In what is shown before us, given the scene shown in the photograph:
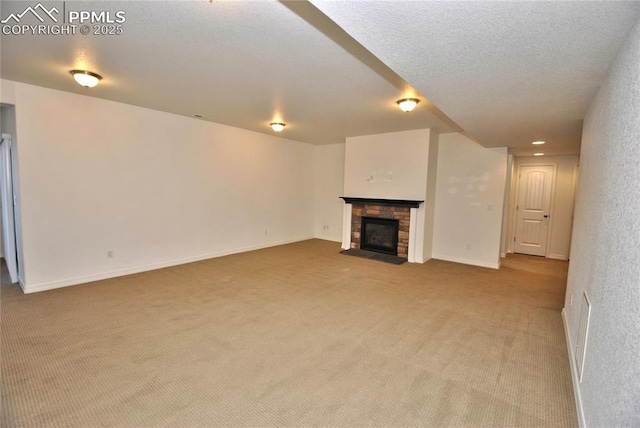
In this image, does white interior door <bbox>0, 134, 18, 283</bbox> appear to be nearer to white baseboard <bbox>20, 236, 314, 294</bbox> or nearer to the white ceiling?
white baseboard <bbox>20, 236, 314, 294</bbox>

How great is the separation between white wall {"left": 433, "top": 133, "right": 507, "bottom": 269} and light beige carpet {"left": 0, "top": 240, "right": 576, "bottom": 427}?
142 centimetres

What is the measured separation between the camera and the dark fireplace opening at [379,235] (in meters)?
6.07

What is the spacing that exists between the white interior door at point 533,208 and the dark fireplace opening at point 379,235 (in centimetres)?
322

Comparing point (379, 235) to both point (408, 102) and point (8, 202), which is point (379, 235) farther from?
point (8, 202)

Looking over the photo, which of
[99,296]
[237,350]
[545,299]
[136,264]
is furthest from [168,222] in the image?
[545,299]

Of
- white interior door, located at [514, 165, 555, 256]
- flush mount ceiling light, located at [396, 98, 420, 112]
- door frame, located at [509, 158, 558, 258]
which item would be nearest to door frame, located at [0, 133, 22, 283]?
flush mount ceiling light, located at [396, 98, 420, 112]

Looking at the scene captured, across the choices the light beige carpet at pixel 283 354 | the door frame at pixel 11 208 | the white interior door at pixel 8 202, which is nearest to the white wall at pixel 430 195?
the light beige carpet at pixel 283 354

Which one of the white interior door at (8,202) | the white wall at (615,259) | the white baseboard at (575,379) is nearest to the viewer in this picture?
the white wall at (615,259)

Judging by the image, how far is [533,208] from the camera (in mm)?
6738

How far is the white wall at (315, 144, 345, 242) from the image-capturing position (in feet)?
24.7

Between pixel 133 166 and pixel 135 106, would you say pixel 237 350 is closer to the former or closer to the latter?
pixel 133 166

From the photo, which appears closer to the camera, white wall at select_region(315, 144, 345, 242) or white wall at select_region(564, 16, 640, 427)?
white wall at select_region(564, 16, 640, 427)

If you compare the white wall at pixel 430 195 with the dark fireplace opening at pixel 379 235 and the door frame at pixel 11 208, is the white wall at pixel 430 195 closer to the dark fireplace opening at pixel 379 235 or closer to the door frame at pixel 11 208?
the dark fireplace opening at pixel 379 235

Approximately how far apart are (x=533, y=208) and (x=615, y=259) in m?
6.20
